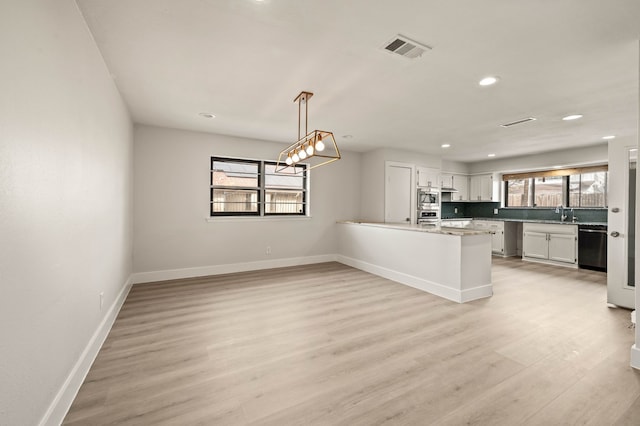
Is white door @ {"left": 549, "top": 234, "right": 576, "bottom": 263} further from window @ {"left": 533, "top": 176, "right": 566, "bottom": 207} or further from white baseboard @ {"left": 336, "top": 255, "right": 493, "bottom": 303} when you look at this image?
white baseboard @ {"left": 336, "top": 255, "right": 493, "bottom": 303}

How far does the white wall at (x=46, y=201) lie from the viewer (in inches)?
45.0

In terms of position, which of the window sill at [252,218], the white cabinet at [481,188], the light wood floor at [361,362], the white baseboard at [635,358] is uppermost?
the white cabinet at [481,188]

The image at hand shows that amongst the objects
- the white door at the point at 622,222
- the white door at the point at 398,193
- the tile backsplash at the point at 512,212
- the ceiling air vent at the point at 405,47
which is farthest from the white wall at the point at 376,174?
the ceiling air vent at the point at 405,47

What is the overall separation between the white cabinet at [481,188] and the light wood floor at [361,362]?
424cm

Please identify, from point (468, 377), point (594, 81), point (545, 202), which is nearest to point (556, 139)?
point (545, 202)

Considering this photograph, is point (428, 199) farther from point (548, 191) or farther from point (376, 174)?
point (548, 191)

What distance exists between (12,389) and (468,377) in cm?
258

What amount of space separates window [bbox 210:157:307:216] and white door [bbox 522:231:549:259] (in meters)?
5.15

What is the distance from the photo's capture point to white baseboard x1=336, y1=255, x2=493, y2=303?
12.1 ft

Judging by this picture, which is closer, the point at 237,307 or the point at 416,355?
the point at 416,355

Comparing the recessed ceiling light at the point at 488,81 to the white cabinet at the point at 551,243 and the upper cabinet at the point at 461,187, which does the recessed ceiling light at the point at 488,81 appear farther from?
the upper cabinet at the point at 461,187

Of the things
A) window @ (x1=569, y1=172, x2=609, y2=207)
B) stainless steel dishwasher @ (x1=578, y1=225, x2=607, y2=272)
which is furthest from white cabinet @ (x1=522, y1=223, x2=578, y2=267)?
window @ (x1=569, y1=172, x2=609, y2=207)

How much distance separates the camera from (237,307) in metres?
3.44

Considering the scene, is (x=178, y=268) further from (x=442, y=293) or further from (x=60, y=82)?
(x=442, y=293)
